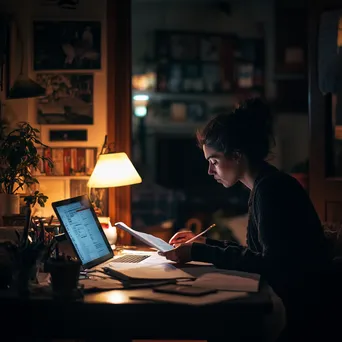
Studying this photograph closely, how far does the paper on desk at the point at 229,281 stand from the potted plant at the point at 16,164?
1128mm

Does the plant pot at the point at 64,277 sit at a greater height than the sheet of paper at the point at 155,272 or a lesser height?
greater

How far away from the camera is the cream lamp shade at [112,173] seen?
2.93 meters

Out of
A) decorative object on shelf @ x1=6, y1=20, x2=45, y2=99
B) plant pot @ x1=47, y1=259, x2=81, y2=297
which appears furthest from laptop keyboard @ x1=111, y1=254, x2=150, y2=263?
decorative object on shelf @ x1=6, y1=20, x2=45, y2=99

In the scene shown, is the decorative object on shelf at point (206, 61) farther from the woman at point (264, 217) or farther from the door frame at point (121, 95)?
the woman at point (264, 217)

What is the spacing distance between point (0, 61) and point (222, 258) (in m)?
1.68

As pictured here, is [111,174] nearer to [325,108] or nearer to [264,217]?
[264,217]

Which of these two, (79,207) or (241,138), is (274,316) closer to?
(241,138)

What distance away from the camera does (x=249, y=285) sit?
192 cm

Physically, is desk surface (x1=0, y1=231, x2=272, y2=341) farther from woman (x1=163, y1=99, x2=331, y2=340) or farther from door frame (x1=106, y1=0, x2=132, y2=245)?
door frame (x1=106, y1=0, x2=132, y2=245)

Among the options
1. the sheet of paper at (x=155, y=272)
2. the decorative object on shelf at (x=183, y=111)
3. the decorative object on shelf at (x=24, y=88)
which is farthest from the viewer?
the decorative object on shelf at (x=183, y=111)

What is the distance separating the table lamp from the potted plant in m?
0.28

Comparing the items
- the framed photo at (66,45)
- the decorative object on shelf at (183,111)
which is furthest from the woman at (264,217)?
the decorative object on shelf at (183,111)

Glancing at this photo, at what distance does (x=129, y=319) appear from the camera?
1.74 meters

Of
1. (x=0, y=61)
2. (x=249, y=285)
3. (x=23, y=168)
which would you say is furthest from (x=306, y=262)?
(x=0, y=61)
